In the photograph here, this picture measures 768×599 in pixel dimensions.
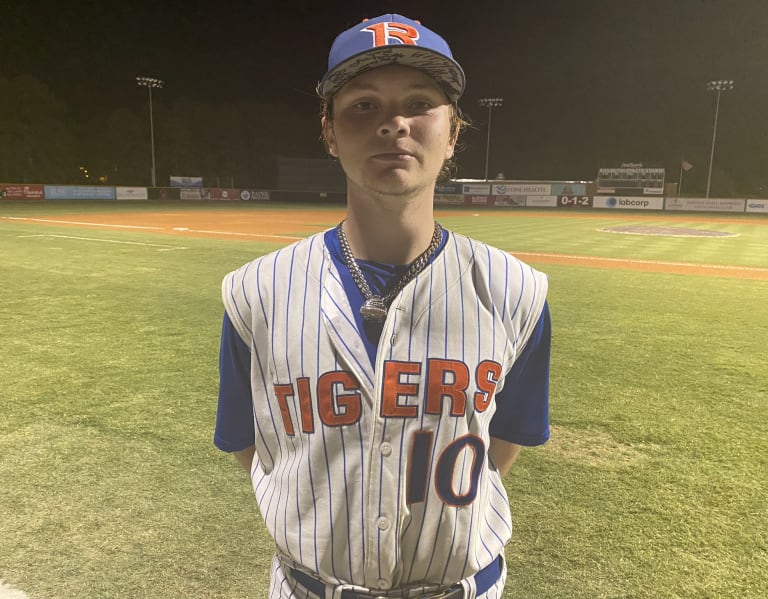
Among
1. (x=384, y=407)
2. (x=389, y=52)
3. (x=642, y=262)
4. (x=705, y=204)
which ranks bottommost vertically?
(x=642, y=262)

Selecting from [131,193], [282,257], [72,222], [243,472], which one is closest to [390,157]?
[282,257]

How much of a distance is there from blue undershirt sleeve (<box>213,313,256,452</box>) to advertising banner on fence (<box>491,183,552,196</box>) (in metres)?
52.0

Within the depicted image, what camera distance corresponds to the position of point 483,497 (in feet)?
5.02

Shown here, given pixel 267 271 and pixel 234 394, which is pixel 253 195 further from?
pixel 267 271

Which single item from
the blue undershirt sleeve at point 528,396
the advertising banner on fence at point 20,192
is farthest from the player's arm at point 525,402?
the advertising banner on fence at point 20,192

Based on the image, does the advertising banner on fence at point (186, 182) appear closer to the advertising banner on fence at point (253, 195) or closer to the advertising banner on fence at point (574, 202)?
the advertising banner on fence at point (253, 195)

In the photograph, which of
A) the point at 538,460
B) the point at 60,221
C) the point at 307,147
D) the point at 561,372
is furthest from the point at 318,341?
the point at 307,147

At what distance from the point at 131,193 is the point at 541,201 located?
34.6 meters

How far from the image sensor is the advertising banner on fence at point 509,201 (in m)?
51.4

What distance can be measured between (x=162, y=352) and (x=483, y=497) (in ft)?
18.5

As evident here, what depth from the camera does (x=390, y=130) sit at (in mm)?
1337

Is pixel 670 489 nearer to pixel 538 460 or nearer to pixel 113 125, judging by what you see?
pixel 538 460

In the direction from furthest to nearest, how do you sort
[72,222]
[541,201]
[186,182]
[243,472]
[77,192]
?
[186,182], [541,201], [77,192], [72,222], [243,472]

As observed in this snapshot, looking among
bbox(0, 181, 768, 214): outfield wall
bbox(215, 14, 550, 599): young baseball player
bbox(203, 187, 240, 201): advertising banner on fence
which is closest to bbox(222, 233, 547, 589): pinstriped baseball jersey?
bbox(215, 14, 550, 599): young baseball player
